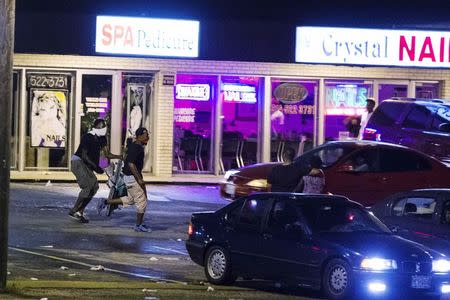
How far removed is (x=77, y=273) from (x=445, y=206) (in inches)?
197

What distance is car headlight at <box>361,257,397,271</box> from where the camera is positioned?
10609mm

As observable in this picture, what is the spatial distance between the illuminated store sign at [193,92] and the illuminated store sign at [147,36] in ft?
5.14

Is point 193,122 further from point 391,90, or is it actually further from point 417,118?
A: point 417,118

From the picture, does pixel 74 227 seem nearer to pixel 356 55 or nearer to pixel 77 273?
pixel 77 273

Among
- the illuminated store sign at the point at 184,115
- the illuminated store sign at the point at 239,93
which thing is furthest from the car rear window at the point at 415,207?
the illuminated store sign at the point at 239,93

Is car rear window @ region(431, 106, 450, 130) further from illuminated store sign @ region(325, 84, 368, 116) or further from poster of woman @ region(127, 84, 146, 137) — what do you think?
poster of woman @ region(127, 84, 146, 137)

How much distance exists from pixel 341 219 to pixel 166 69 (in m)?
12.5

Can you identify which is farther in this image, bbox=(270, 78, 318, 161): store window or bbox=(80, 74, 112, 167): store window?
bbox=(270, 78, 318, 161): store window

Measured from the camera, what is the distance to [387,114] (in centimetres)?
1997

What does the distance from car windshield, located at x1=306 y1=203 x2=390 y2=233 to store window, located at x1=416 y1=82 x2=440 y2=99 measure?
13.7 meters

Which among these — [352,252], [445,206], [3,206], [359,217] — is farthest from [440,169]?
[3,206]

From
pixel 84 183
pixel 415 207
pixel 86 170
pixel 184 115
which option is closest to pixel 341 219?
pixel 415 207

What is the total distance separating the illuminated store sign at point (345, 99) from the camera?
81.0 feet

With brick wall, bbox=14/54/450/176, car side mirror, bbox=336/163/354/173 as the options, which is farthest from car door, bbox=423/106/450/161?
brick wall, bbox=14/54/450/176
